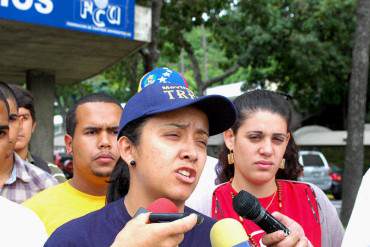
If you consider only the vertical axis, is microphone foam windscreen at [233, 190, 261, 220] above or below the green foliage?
below

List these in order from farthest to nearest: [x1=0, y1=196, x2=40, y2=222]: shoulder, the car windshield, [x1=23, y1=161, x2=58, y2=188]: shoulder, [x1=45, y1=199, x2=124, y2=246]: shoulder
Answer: the car windshield < [x1=23, y1=161, x2=58, y2=188]: shoulder < [x1=0, y1=196, x2=40, y2=222]: shoulder < [x1=45, y1=199, x2=124, y2=246]: shoulder

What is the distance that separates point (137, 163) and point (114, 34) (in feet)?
30.9

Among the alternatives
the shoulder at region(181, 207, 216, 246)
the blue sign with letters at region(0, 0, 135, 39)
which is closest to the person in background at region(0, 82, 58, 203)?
the shoulder at region(181, 207, 216, 246)

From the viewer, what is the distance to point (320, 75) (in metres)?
22.2

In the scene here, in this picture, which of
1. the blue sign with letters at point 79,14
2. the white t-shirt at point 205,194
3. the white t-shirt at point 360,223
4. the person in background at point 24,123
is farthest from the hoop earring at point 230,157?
the blue sign with letters at point 79,14

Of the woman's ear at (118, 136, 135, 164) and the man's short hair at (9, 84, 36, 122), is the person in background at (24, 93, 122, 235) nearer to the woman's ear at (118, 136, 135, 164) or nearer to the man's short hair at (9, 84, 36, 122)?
the man's short hair at (9, 84, 36, 122)

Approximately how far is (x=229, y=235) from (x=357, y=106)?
9.85m

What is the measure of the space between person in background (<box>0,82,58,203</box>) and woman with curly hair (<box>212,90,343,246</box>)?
1.46 metres

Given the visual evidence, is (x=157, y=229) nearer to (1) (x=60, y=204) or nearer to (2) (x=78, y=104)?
(1) (x=60, y=204)

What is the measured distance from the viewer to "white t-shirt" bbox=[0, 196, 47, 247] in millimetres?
2539

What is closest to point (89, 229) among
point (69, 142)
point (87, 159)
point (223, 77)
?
point (87, 159)

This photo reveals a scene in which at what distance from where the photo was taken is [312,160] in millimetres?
24156

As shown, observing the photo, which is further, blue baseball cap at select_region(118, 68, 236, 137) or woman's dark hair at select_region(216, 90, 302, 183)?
woman's dark hair at select_region(216, 90, 302, 183)

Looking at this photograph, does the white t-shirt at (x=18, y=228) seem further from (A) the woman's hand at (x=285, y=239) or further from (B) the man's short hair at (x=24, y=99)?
(B) the man's short hair at (x=24, y=99)
